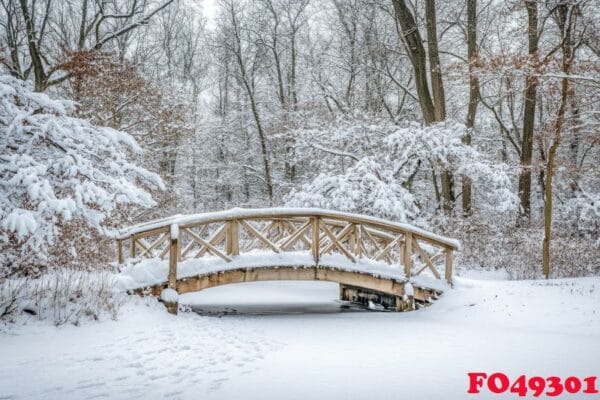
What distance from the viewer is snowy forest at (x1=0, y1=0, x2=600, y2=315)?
248 inches

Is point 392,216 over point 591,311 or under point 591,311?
over

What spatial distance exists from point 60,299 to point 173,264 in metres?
1.90

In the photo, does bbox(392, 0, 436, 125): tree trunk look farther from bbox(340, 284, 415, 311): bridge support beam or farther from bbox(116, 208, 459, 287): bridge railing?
bbox(116, 208, 459, 287): bridge railing

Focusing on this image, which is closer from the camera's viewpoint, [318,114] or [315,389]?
[315,389]

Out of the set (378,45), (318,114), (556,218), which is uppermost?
(378,45)

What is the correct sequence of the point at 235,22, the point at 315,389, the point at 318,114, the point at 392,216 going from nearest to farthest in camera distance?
the point at 315,389
the point at 392,216
the point at 318,114
the point at 235,22

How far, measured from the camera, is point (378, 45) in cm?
1753

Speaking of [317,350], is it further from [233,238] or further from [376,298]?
[376,298]

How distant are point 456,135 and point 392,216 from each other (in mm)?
2960

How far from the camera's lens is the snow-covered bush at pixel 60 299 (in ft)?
19.7

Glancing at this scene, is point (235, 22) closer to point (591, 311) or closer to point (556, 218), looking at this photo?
point (556, 218)

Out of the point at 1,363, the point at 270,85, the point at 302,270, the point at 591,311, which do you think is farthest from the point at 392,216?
the point at 270,85

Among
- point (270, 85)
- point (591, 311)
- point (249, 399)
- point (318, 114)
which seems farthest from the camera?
point (270, 85)

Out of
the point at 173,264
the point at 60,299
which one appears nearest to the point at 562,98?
the point at 173,264
